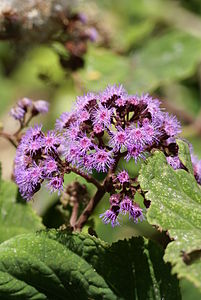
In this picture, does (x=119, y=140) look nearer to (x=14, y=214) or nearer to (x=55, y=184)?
(x=55, y=184)

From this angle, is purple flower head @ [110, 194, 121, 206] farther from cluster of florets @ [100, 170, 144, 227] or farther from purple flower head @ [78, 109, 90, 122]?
purple flower head @ [78, 109, 90, 122]

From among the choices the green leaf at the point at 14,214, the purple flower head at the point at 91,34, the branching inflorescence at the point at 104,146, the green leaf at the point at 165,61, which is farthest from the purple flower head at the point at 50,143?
the purple flower head at the point at 91,34

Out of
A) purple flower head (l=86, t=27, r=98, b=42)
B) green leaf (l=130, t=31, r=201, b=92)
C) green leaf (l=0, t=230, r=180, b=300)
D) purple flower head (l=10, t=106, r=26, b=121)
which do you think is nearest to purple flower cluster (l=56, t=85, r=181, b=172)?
green leaf (l=0, t=230, r=180, b=300)

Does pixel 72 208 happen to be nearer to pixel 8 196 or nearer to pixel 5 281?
pixel 8 196

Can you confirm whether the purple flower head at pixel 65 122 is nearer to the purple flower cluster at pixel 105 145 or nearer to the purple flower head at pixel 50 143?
the purple flower cluster at pixel 105 145

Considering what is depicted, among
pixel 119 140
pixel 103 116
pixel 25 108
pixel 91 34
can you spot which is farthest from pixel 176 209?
pixel 91 34

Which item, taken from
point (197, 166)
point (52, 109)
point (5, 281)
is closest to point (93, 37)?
point (52, 109)

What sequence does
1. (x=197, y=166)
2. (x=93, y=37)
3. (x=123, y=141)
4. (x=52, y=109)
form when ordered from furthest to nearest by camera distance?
1. (x=52, y=109)
2. (x=93, y=37)
3. (x=197, y=166)
4. (x=123, y=141)
